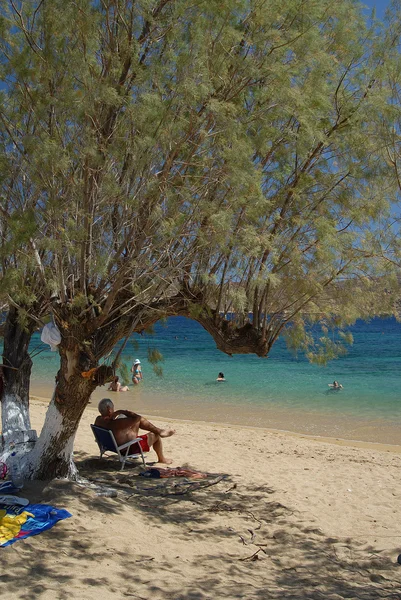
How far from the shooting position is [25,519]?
484 cm

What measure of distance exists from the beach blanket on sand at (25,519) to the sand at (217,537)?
78 millimetres

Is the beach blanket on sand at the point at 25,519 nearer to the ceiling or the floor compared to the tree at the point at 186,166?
nearer to the floor

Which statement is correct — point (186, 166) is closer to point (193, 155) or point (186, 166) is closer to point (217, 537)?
point (193, 155)

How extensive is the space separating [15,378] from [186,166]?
11.3 feet

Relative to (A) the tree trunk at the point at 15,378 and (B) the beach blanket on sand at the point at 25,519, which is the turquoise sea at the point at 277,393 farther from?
(B) the beach blanket on sand at the point at 25,519

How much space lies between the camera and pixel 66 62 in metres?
4.78

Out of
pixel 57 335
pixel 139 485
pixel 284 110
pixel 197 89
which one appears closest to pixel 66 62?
pixel 197 89

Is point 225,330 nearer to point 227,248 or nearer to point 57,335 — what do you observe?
point 227,248

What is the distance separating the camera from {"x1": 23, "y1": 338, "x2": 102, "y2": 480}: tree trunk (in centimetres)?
563

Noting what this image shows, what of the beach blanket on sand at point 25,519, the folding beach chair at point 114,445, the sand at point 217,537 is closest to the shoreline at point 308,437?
the sand at point 217,537

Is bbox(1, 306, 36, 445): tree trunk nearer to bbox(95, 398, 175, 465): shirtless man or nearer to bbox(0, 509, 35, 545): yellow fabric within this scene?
bbox(95, 398, 175, 465): shirtless man

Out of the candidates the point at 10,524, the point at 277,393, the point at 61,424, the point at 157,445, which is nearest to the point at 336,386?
the point at 277,393

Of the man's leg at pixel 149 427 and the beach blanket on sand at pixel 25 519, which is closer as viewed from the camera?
the beach blanket on sand at pixel 25 519

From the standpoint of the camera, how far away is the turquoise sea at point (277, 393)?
49.4ft
